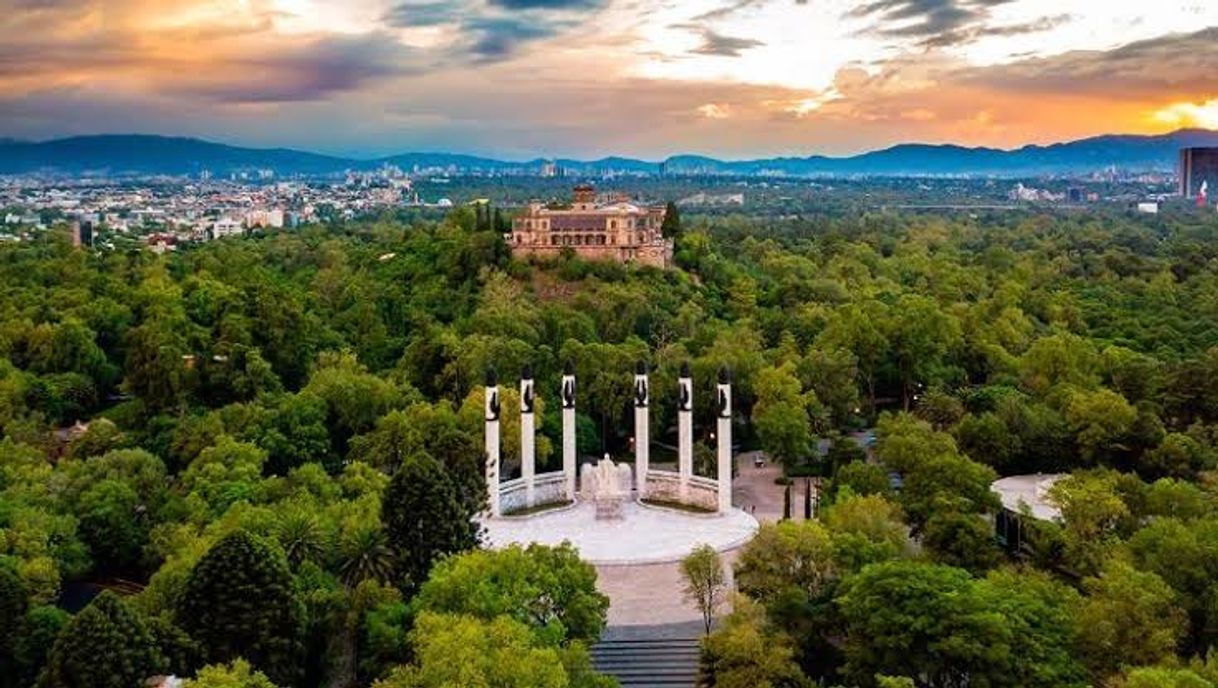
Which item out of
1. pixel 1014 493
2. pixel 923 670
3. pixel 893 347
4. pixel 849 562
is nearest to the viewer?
pixel 923 670

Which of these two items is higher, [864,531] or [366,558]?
[864,531]

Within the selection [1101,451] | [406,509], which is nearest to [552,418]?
[406,509]

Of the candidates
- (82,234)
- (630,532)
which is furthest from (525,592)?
(82,234)

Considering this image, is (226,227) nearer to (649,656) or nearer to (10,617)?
(10,617)

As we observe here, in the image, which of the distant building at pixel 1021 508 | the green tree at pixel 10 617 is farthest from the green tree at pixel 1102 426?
the green tree at pixel 10 617

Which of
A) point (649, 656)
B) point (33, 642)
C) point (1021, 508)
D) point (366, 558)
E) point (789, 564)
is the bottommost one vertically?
point (649, 656)

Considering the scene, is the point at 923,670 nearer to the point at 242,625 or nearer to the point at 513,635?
the point at 513,635

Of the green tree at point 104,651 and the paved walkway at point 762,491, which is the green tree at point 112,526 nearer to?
the green tree at point 104,651
